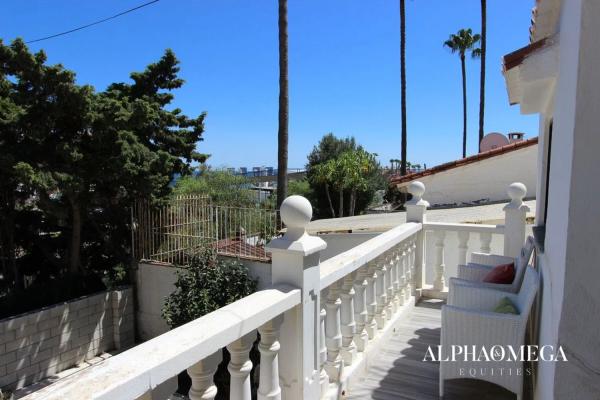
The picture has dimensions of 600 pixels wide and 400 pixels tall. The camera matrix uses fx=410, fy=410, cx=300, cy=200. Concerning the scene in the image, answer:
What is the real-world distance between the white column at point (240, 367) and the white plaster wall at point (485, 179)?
357 inches

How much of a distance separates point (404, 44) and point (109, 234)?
640 inches

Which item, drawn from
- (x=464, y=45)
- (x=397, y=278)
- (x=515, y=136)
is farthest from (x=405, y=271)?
(x=464, y=45)

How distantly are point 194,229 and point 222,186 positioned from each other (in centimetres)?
1195

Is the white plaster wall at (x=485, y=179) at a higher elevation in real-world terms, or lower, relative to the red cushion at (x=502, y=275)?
higher

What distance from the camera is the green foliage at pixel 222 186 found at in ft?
66.7

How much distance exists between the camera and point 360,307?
2.80 metres

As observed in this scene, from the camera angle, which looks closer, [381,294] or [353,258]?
[353,258]

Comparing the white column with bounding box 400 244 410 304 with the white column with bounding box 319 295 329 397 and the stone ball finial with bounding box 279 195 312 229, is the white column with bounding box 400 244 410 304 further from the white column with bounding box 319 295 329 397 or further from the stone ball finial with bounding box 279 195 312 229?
the stone ball finial with bounding box 279 195 312 229

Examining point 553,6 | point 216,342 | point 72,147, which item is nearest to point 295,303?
point 216,342

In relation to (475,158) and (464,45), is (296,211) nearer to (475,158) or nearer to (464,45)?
(475,158)

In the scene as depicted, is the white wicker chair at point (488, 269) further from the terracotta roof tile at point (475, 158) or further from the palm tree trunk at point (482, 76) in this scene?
the palm tree trunk at point (482, 76)

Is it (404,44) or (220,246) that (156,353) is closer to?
(220,246)

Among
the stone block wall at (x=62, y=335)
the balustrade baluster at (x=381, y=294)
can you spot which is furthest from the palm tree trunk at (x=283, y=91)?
the balustrade baluster at (x=381, y=294)

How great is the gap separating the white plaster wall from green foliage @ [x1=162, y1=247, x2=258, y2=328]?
5064 millimetres
